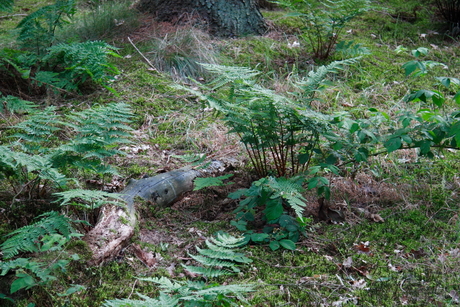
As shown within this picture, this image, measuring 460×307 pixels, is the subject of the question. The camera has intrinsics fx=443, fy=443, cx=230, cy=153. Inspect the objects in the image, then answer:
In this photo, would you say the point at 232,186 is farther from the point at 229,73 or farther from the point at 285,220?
the point at 229,73

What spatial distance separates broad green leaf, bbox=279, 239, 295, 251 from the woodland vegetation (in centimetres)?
1

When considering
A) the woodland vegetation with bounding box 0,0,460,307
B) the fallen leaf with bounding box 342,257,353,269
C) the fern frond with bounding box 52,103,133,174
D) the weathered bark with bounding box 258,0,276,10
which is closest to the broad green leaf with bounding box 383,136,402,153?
the woodland vegetation with bounding box 0,0,460,307

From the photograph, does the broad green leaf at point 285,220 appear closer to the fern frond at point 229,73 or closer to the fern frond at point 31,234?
the fern frond at point 229,73

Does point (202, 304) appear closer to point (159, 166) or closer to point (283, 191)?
point (283, 191)

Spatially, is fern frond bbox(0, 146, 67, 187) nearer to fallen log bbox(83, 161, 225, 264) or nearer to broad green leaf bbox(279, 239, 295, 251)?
fallen log bbox(83, 161, 225, 264)

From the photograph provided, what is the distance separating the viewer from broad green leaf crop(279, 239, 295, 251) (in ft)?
9.02

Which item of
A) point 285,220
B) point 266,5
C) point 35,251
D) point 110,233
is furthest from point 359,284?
point 266,5

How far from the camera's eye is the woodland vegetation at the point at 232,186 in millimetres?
2395

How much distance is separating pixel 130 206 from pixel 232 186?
0.90m

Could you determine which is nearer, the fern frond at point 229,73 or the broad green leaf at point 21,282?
the broad green leaf at point 21,282

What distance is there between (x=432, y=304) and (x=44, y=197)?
247cm

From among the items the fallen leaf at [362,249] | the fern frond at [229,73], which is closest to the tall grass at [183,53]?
the fern frond at [229,73]

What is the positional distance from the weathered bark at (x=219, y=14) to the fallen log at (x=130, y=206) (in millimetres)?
3122

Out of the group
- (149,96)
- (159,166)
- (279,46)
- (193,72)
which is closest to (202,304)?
(159,166)
